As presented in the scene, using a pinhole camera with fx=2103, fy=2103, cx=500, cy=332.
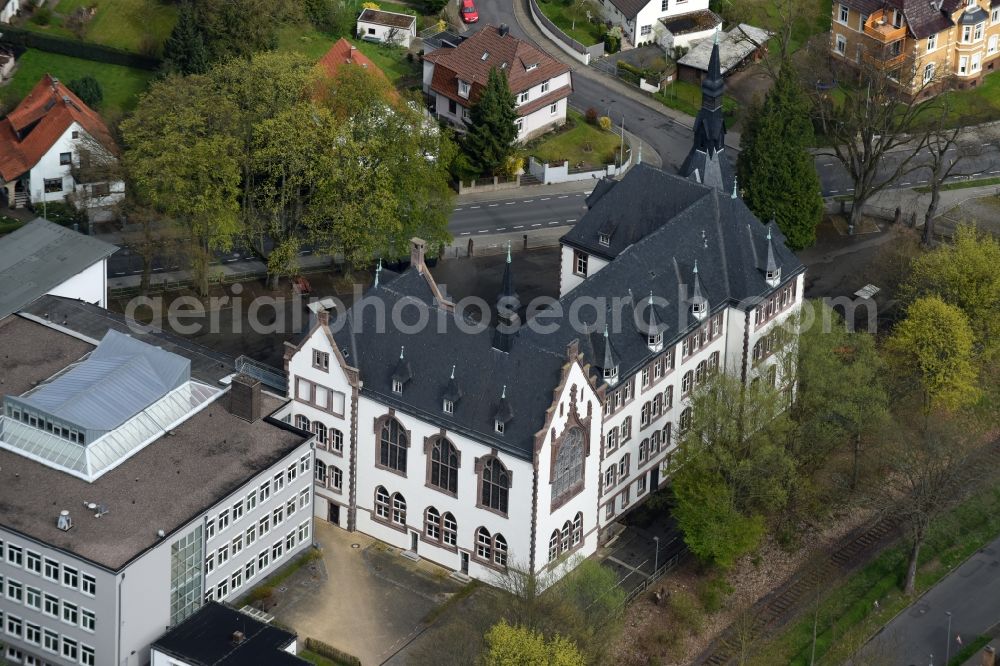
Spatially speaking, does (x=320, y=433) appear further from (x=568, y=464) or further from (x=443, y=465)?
(x=568, y=464)

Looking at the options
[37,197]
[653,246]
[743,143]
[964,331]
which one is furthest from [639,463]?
[37,197]

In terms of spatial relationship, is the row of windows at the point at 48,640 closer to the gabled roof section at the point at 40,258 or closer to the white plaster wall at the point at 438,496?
the white plaster wall at the point at 438,496

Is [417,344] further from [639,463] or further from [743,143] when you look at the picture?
[743,143]

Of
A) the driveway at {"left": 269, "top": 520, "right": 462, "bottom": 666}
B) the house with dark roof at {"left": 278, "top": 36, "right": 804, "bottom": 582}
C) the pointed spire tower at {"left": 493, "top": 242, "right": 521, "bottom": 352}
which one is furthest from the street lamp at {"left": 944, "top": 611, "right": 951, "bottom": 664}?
the pointed spire tower at {"left": 493, "top": 242, "right": 521, "bottom": 352}

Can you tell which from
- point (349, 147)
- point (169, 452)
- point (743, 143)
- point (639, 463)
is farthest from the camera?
point (743, 143)

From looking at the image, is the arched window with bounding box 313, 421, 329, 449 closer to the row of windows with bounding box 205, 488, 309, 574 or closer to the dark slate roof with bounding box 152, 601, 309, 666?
the row of windows with bounding box 205, 488, 309, 574

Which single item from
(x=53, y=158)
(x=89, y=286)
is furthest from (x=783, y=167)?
(x=53, y=158)
